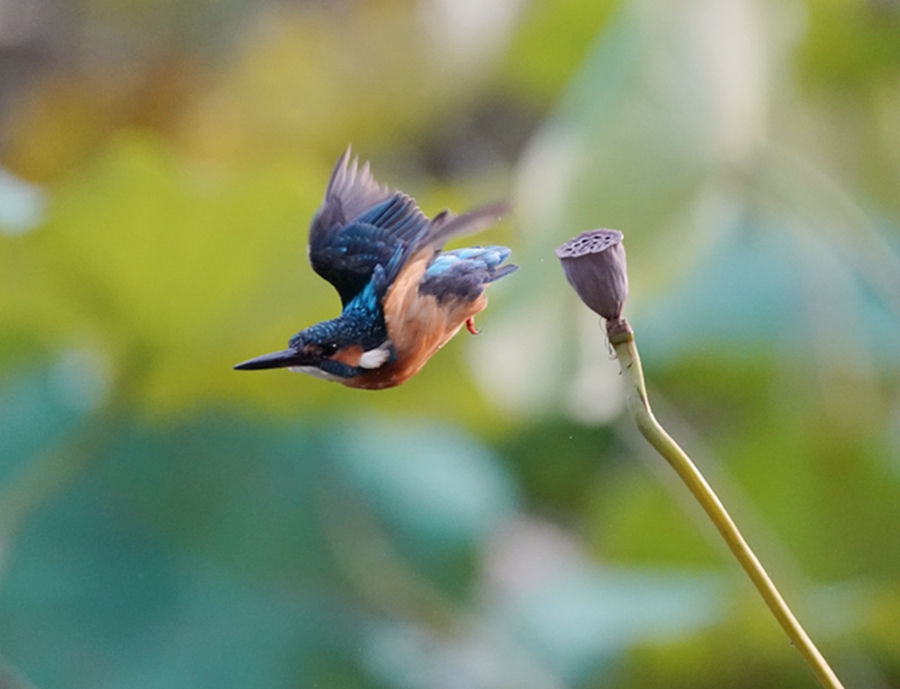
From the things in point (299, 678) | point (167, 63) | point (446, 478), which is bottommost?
point (299, 678)

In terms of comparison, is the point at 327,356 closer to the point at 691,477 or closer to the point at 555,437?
the point at 691,477

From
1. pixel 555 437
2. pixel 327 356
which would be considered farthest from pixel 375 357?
pixel 555 437

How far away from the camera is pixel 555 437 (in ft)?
3.25

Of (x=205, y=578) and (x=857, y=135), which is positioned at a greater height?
(x=857, y=135)

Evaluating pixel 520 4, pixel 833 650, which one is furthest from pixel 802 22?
pixel 833 650

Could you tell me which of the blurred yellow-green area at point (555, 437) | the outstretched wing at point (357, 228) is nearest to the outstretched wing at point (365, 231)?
the outstretched wing at point (357, 228)

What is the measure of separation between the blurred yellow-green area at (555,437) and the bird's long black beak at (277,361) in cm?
33

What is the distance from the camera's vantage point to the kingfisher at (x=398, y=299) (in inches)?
6.6

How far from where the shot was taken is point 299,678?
89 centimetres

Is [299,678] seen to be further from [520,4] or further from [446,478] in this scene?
[520,4]

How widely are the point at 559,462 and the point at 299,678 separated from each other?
0.31m

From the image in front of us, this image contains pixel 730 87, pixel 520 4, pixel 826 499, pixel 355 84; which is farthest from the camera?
pixel 355 84

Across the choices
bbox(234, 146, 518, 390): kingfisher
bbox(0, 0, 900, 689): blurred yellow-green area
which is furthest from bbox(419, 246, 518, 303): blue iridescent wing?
bbox(0, 0, 900, 689): blurred yellow-green area

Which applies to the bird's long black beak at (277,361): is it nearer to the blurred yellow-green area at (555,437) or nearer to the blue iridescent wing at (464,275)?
the blue iridescent wing at (464,275)
